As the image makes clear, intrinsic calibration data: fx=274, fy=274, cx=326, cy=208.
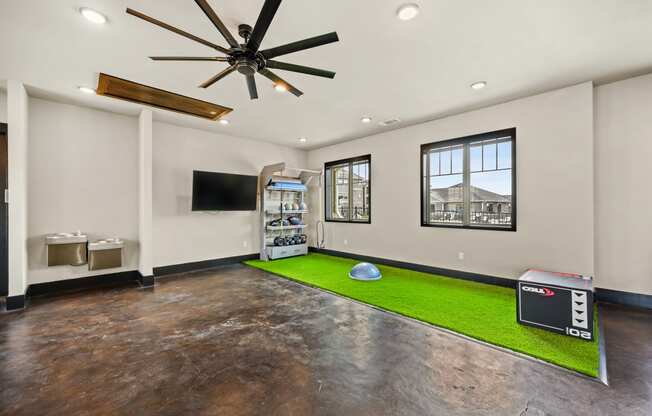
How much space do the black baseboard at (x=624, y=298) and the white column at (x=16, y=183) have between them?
8.20 metres

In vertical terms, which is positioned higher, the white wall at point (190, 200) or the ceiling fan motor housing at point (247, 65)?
the ceiling fan motor housing at point (247, 65)

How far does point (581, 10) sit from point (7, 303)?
24.2ft

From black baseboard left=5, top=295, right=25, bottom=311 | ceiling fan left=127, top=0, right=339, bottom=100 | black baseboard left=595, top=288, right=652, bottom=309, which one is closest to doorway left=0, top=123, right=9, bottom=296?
black baseboard left=5, top=295, right=25, bottom=311

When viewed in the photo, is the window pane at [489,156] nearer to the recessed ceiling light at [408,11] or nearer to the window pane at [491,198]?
the window pane at [491,198]

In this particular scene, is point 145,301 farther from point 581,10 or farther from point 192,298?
point 581,10

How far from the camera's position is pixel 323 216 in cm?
793

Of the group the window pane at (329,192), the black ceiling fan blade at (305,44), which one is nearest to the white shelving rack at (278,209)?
the window pane at (329,192)

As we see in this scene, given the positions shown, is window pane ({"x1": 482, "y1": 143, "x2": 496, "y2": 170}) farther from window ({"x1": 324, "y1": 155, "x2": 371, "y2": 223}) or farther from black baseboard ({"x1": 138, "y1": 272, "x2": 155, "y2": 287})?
black baseboard ({"x1": 138, "y1": 272, "x2": 155, "y2": 287})

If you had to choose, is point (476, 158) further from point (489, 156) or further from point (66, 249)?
point (66, 249)

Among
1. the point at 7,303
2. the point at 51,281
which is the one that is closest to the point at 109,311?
the point at 7,303

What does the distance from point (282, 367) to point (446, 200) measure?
4.42 m

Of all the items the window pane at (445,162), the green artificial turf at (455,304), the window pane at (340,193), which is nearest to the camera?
the green artificial turf at (455,304)

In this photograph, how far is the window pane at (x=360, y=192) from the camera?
22.8ft

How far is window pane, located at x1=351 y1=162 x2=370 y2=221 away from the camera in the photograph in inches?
274
